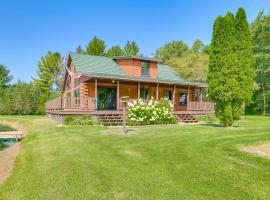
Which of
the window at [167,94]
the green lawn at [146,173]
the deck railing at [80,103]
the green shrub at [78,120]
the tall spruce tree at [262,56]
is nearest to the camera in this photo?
the green lawn at [146,173]

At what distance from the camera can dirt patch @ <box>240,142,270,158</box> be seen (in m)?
6.09

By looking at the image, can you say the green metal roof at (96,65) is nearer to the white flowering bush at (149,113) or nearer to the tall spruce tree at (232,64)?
the white flowering bush at (149,113)

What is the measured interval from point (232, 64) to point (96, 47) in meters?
37.1

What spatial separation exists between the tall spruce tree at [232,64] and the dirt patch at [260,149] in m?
5.33

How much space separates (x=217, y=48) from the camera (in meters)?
12.5

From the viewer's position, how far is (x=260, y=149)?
6.68 m

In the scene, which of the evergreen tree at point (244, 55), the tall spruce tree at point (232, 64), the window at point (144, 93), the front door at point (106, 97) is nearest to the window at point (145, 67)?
the window at point (144, 93)

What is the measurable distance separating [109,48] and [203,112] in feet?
104

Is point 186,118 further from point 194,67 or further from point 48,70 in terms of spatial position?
point 48,70

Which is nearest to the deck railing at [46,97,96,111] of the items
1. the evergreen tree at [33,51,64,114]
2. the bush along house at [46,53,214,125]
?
the bush along house at [46,53,214,125]

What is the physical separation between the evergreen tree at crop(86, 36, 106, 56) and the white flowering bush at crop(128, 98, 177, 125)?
32454mm

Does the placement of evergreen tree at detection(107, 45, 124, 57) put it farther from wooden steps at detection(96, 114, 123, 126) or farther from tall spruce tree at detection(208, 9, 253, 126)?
tall spruce tree at detection(208, 9, 253, 126)

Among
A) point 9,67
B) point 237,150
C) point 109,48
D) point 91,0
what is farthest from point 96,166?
point 9,67

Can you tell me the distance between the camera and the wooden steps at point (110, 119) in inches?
604
